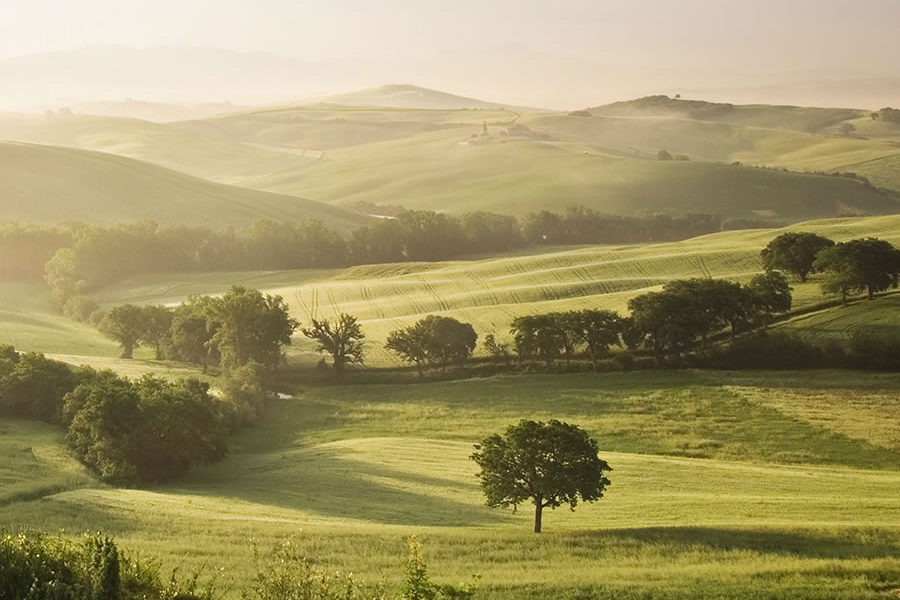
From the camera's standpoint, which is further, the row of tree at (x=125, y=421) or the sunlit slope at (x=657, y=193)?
the sunlit slope at (x=657, y=193)

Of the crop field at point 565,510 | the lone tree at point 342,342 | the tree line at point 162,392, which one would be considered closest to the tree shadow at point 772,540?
the crop field at point 565,510

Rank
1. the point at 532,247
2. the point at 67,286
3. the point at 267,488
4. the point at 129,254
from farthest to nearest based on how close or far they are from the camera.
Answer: the point at 532,247, the point at 129,254, the point at 67,286, the point at 267,488

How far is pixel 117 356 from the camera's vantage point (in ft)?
259

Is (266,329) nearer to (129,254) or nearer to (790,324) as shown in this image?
(790,324)

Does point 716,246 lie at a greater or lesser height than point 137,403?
greater

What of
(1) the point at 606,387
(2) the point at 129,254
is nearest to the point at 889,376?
(1) the point at 606,387

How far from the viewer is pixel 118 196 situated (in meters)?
162

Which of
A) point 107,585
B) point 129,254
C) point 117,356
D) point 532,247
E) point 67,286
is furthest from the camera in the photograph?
point 532,247

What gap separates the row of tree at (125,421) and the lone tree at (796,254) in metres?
51.7

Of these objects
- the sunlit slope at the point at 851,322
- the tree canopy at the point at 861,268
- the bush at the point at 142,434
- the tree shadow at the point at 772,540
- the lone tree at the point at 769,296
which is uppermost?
the tree canopy at the point at 861,268

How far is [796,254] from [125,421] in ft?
192

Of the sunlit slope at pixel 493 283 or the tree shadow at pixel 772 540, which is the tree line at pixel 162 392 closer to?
the sunlit slope at pixel 493 283

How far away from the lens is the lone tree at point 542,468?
116 feet

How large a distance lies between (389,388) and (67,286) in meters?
53.0
